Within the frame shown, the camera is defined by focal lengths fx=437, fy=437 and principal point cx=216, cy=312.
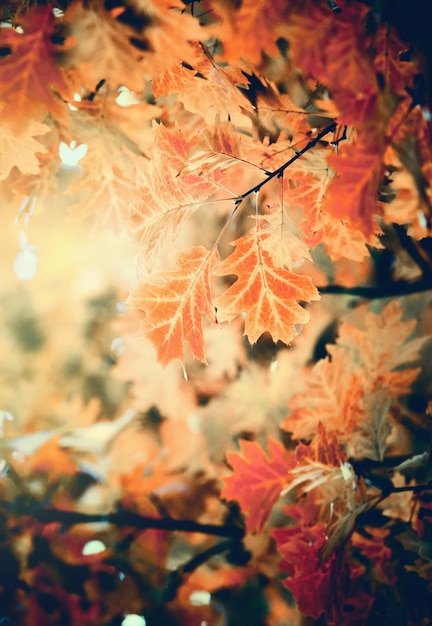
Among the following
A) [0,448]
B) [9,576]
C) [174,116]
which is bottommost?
[9,576]

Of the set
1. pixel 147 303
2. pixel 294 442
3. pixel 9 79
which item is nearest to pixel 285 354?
pixel 294 442

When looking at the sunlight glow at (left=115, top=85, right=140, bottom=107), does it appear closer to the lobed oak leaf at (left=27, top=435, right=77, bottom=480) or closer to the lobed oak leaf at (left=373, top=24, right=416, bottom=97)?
the lobed oak leaf at (left=373, top=24, right=416, bottom=97)

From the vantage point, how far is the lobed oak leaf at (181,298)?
1.60 ft

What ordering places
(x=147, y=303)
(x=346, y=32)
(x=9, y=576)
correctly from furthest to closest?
(x=9, y=576) → (x=147, y=303) → (x=346, y=32)

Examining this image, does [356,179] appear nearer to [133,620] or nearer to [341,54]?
[341,54]

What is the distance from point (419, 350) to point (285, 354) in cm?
20

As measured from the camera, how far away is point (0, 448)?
0.63 metres

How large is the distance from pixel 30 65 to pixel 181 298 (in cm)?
26

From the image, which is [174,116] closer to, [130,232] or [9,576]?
[130,232]

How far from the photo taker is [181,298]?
1.60ft

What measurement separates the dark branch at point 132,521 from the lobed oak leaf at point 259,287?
0.34 m

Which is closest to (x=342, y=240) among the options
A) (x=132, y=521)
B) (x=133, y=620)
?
(x=132, y=521)

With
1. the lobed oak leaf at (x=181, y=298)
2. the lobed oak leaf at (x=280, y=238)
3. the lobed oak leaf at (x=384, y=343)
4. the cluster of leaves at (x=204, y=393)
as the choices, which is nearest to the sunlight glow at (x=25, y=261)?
the cluster of leaves at (x=204, y=393)

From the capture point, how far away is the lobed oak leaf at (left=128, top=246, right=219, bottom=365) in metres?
0.49
